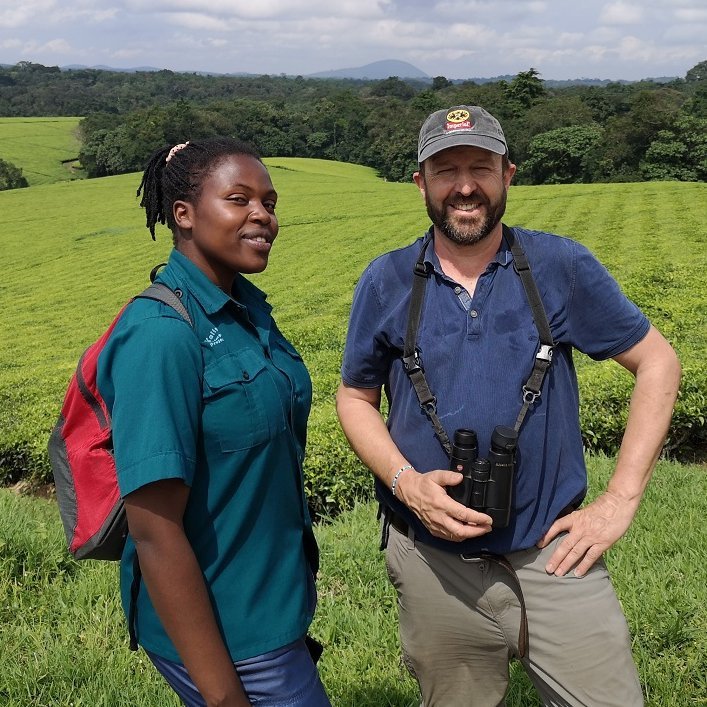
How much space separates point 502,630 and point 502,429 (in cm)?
71

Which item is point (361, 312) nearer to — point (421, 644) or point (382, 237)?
point (421, 644)

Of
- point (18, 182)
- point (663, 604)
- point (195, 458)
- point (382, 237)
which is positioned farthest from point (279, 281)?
point (18, 182)

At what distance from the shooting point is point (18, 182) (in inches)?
2229

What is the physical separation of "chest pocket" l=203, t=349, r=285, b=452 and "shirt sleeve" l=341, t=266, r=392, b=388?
2.29 ft

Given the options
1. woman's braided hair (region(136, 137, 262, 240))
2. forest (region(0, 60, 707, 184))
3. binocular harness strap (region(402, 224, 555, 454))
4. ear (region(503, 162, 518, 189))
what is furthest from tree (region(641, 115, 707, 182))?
woman's braided hair (region(136, 137, 262, 240))

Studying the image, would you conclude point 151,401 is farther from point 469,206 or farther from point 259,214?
point 469,206

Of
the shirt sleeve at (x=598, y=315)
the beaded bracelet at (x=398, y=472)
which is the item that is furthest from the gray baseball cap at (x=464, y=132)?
the beaded bracelet at (x=398, y=472)

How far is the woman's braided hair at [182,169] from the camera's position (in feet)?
6.54

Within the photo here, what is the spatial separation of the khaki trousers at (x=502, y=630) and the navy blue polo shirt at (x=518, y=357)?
0.11 m

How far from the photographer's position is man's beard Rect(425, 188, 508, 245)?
2.40 m

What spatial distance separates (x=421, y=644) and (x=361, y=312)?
115 cm

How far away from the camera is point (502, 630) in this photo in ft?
7.88

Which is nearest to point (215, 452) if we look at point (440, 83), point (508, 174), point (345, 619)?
point (508, 174)

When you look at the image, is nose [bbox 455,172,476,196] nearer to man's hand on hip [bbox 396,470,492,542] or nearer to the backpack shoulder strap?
man's hand on hip [bbox 396,470,492,542]
